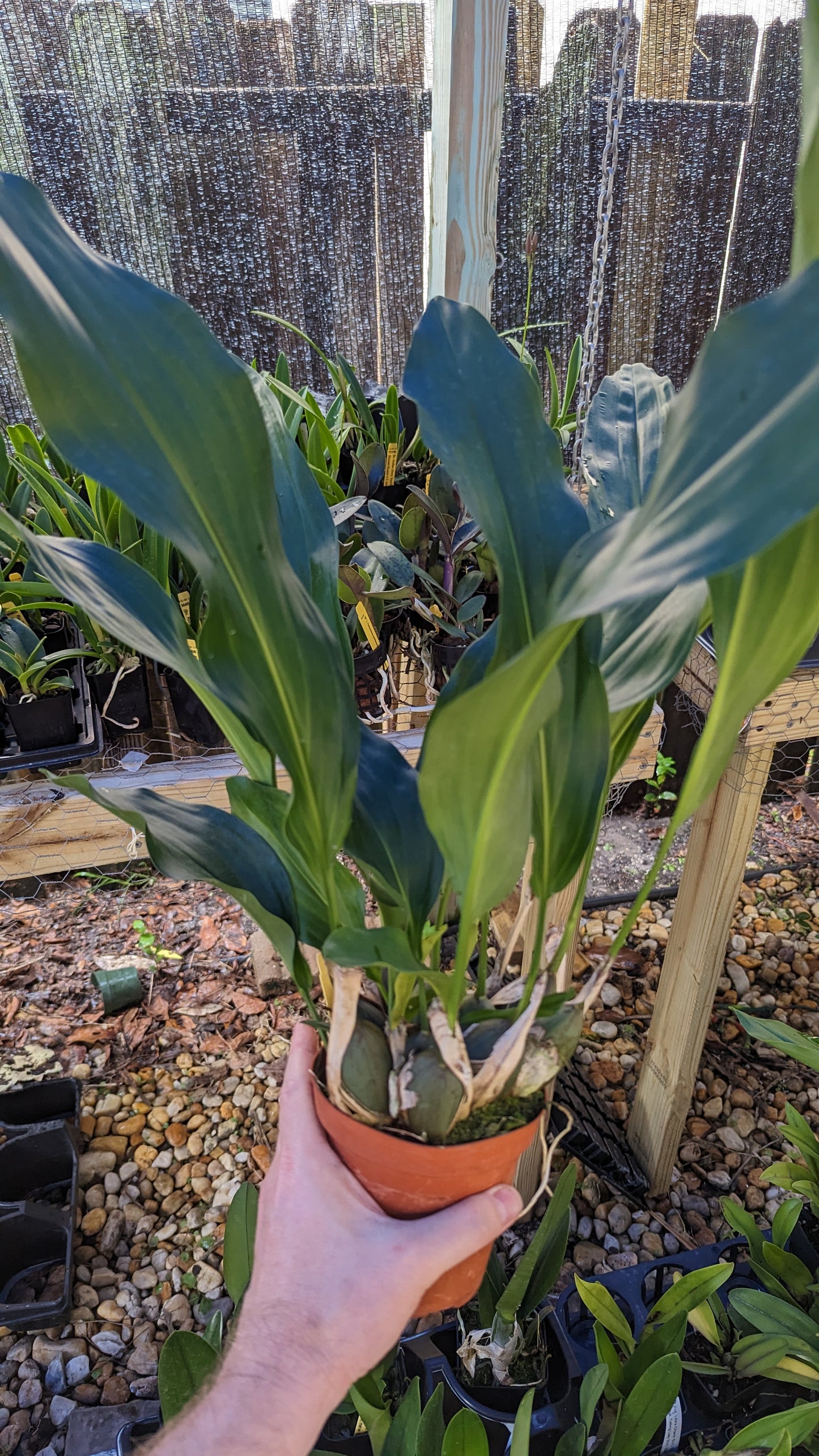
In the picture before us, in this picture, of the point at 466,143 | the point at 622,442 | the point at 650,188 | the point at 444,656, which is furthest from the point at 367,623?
the point at 650,188

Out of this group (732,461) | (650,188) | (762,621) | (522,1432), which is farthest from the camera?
(650,188)

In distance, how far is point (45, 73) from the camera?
168 centimetres

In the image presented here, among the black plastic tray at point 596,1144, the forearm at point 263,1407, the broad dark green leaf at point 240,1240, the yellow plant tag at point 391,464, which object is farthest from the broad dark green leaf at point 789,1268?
the yellow plant tag at point 391,464

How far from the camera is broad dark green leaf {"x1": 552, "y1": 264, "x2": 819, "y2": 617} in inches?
9.0

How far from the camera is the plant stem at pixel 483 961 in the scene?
551mm

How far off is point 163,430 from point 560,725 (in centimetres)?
23

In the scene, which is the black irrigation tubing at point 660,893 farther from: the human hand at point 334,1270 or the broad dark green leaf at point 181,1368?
the human hand at point 334,1270

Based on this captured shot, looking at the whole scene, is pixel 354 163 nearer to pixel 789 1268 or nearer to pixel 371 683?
pixel 371 683

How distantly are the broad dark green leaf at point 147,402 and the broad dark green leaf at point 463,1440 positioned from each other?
0.64 m

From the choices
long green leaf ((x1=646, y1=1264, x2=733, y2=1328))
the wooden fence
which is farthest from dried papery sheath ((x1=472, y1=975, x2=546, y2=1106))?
the wooden fence

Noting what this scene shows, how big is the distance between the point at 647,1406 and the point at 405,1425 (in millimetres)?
221

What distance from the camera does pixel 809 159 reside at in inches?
11.6

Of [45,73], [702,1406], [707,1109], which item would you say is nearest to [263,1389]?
[702,1406]

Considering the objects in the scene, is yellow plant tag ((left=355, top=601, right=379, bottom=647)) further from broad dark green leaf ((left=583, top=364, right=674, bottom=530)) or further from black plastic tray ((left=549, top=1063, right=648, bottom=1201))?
black plastic tray ((left=549, top=1063, right=648, bottom=1201))
